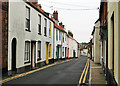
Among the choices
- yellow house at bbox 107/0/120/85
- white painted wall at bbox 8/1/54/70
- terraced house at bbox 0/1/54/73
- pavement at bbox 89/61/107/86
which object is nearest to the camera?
yellow house at bbox 107/0/120/85

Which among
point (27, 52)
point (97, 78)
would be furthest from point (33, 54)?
point (97, 78)

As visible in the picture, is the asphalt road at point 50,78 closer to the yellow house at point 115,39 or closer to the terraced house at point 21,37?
the terraced house at point 21,37

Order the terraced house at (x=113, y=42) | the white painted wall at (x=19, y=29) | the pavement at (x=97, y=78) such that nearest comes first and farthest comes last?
the terraced house at (x=113, y=42), the pavement at (x=97, y=78), the white painted wall at (x=19, y=29)

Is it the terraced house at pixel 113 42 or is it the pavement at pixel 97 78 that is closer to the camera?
the terraced house at pixel 113 42

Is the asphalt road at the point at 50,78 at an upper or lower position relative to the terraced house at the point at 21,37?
lower

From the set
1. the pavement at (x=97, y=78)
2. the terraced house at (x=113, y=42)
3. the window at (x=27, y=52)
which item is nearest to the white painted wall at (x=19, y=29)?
the window at (x=27, y=52)

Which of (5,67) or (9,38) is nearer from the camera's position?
(5,67)

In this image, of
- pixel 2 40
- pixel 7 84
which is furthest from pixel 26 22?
pixel 7 84

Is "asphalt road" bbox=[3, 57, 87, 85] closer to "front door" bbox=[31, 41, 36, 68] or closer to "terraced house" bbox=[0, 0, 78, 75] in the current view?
"terraced house" bbox=[0, 0, 78, 75]

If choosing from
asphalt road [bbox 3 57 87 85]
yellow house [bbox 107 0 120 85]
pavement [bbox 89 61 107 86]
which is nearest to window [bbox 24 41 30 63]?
asphalt road [bbox 3 57 87 85]

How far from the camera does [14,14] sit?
13.8m

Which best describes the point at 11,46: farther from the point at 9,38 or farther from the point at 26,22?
the point at 26,22

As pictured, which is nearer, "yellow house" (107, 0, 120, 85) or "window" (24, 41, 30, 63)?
"yellow house" (107, 0, 120, 85)

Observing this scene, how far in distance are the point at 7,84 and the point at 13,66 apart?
4.44 meters
